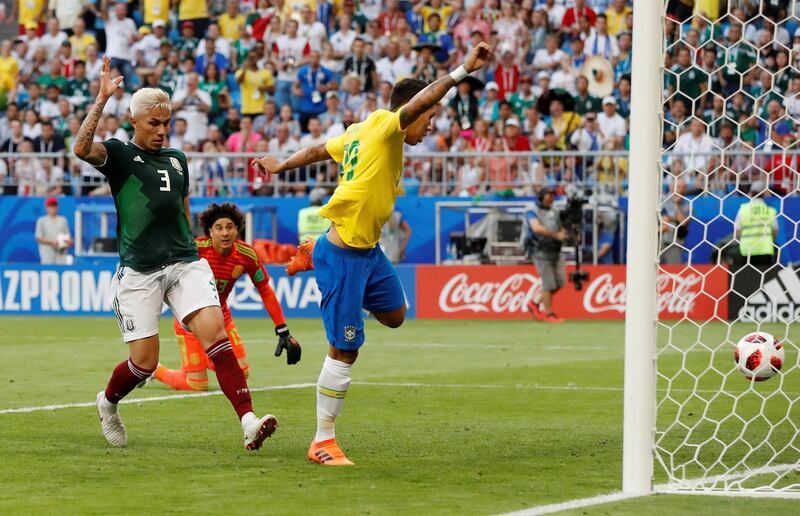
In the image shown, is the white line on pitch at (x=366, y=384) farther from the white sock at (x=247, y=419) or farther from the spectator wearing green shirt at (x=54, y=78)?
the spectator wearing green shirt at (x=54, y=78)

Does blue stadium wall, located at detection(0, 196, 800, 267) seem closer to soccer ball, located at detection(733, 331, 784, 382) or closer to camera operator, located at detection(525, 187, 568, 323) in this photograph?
camera operator, located at detection(525, 187, 568, 323)

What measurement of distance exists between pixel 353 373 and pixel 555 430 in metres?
4.73

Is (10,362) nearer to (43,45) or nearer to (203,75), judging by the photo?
(203,75)

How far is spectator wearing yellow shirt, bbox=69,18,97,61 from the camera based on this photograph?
1128 inches

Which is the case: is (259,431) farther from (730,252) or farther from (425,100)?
(730,252)

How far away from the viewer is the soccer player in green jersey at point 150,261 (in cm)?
828

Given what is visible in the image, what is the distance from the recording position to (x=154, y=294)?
8406mm

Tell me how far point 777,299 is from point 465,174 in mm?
5576

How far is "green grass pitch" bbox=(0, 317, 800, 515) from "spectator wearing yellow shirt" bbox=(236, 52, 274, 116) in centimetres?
1096

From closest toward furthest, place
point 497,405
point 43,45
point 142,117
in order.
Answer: point 142,117, point 497,405, point 43,45

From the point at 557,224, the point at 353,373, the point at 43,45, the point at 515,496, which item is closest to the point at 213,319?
the point at 515,496

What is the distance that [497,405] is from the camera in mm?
10938

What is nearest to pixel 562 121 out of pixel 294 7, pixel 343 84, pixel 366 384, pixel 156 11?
pixel 343 84

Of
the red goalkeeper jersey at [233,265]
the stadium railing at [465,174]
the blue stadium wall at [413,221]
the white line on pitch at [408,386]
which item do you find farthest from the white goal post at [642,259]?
the stadium railing at [465,174]
